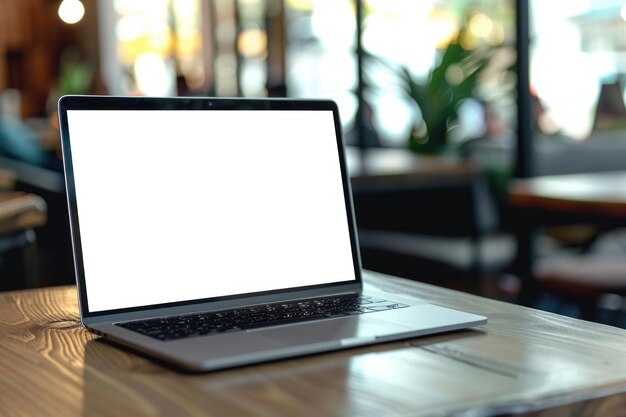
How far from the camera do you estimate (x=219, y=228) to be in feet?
3.47

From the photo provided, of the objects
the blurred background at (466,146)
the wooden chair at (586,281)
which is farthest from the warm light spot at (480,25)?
the wooden chair at (586,281)

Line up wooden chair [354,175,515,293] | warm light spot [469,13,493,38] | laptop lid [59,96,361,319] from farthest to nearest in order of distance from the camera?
warm light spot [469,13,493,38], wooden chair [354,175,515,293], laptop lid [59,96,361,319]

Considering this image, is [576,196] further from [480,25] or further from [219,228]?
[480,25]

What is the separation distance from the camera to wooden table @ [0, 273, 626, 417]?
0.69m

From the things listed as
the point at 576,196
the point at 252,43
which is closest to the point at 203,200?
the point at 576,196

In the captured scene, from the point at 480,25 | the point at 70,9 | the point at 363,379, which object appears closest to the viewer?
the point at 363,379

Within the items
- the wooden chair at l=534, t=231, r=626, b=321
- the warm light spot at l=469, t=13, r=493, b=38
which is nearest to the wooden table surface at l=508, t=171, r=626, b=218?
the wooden chair at l=534, t=231, r=626, b=321

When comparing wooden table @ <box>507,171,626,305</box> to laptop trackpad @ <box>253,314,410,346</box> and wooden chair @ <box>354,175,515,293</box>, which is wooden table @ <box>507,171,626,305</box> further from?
laptop trackpad @ <box>253,314,410,346</box>

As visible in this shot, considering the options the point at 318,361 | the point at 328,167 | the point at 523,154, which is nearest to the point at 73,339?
the point at 318,361

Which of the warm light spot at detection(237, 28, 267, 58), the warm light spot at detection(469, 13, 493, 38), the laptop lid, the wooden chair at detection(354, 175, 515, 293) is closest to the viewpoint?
the laptop lid

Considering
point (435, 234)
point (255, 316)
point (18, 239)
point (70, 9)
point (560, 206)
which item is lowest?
point (435, 234)

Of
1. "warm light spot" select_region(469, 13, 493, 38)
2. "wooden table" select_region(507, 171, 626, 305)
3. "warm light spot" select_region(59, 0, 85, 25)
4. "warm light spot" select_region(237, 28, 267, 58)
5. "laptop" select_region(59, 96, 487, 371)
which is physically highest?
"warm light spot" select_region(59, 0, 85, 25)

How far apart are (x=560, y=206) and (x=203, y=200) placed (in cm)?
205

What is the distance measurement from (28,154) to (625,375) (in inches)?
194
